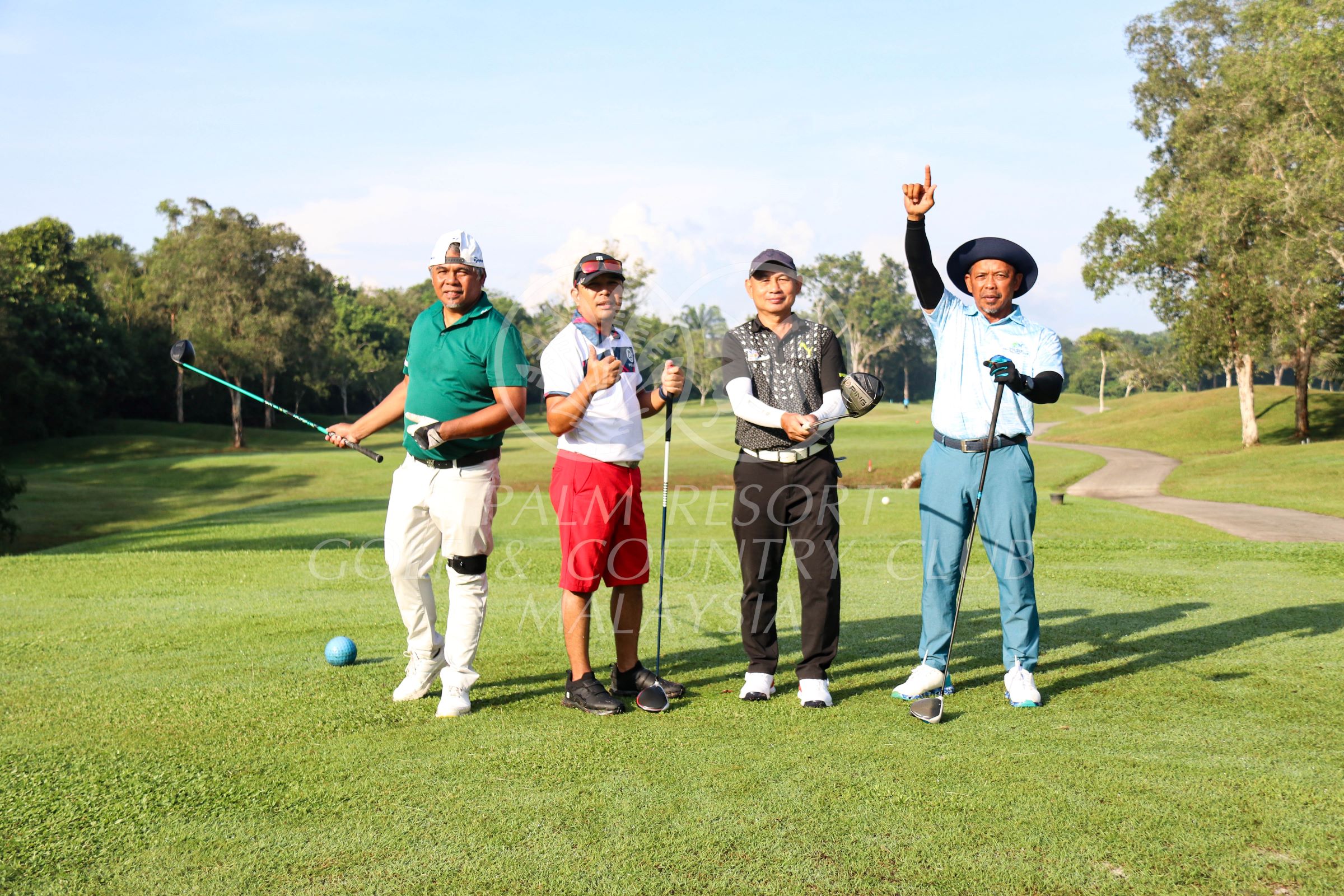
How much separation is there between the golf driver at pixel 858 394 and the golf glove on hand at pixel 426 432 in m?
1.87

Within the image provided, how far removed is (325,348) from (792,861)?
5847 centimetres

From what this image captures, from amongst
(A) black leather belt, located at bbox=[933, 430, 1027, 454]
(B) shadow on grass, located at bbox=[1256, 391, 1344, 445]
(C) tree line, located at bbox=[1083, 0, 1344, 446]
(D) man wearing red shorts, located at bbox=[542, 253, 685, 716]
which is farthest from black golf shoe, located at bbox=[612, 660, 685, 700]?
(B) shadow on grass, located at bbox=[1256, 391, 1344, 445]

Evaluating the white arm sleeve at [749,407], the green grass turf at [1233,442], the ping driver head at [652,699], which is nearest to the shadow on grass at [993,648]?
the ping driver head at [652,699]

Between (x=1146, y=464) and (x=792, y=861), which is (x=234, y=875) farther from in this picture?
(x=1146, y=464)

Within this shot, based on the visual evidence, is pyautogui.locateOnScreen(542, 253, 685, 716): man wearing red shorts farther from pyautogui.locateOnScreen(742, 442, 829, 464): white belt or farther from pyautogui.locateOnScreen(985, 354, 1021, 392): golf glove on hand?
pyautogui.locateOnScreen(985, 354, 1021, 392): golf glove on hand

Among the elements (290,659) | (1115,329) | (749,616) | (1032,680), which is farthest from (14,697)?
(1115,329)

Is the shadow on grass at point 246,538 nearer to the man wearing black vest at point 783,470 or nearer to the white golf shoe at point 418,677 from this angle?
the white golf shoe at point 418,677

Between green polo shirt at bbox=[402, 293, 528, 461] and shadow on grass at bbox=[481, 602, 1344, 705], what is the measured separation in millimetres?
1377

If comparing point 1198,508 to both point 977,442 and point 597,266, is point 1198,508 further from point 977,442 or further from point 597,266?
point 597,266

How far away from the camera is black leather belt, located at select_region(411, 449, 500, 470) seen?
5105 mm

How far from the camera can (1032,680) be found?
17.1 feet

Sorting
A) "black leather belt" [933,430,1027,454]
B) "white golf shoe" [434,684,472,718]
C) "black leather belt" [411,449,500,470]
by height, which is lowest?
"white golf shoe" [434,684,472,718]

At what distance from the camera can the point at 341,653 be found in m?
6.02

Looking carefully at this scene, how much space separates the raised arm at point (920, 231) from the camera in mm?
5301
